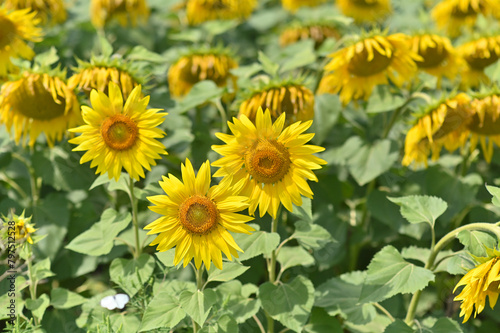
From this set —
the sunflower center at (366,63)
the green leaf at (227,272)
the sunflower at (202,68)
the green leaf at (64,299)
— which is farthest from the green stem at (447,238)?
the sunflower at (202,68)

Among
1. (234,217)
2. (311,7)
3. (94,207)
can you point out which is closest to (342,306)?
(234,217)

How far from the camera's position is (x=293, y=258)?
188cm

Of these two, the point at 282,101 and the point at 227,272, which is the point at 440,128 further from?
the point at 227,272

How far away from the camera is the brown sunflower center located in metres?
1.86

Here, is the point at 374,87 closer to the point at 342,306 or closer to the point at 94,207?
the point at 342,306

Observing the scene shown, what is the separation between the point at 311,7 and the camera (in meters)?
3.77

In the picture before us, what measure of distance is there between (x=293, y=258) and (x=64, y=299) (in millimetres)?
767

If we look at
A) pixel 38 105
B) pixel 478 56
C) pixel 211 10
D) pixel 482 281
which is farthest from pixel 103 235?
pixel 211 10

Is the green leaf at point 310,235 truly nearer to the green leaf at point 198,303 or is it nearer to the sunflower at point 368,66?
the green leaf at point 198,303

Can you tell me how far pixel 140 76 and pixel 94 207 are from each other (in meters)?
0.71

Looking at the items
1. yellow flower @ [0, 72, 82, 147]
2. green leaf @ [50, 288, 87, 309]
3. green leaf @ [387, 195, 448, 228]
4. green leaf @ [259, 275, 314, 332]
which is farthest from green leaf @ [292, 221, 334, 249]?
yellow flower @ [0, 72, 82, 147]

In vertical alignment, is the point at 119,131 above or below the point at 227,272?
above

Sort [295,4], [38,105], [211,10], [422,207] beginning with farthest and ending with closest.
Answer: [295,4], [211,10], [38,105], [422,207]

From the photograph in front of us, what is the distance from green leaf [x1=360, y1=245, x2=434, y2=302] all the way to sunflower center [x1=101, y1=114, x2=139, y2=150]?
0.77 meters
